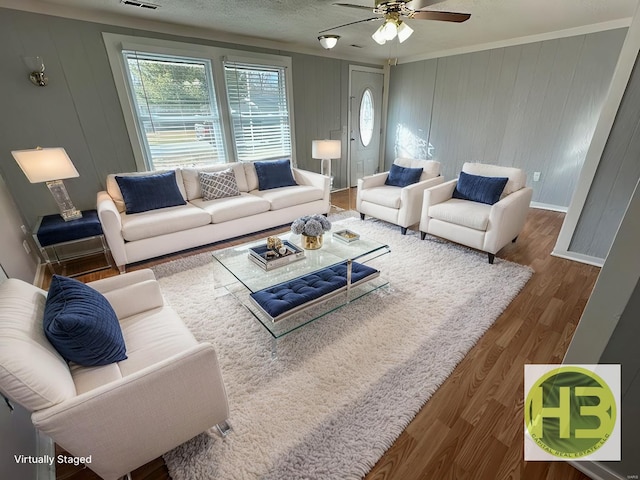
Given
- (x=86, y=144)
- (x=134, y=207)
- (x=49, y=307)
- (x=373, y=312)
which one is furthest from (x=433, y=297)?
(x=86, y=144)

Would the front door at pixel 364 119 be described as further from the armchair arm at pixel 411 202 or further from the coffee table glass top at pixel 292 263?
the coffee table glass top at pixel 292 263

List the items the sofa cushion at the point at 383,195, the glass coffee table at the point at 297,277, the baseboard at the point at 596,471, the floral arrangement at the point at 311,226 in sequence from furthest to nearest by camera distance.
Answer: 1. the sofa cushion at the point at 383,195
2. the floral arrangement at the point at 311,226
3. the glass coffee table at the point at 297,277
4. the baseboard at the point at 596,471

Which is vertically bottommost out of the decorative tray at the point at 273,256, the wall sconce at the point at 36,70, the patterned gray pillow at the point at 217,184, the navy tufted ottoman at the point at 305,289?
the navy tufted ottoman at the point at 305,289

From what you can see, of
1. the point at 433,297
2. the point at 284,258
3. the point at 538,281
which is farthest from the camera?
the point at 538,281

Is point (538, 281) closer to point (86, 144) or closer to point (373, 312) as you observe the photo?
point (373, 312)

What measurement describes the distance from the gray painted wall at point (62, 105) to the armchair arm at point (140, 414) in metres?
3.03

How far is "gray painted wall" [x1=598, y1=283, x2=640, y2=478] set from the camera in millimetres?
1012

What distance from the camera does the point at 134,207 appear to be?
292 centimetres

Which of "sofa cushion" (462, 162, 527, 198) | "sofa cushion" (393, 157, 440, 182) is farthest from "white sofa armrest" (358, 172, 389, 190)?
"sofa cushion" (462, 162, 527, 198)

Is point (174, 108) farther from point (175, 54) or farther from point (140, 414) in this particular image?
point (140, 414)

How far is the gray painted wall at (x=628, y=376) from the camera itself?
1.01 m

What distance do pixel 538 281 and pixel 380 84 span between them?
15.4ft

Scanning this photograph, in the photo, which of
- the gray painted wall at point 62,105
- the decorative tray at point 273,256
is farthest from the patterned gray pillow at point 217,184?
the decorative tray at point 273,256

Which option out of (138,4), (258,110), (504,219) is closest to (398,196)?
(504,219)
